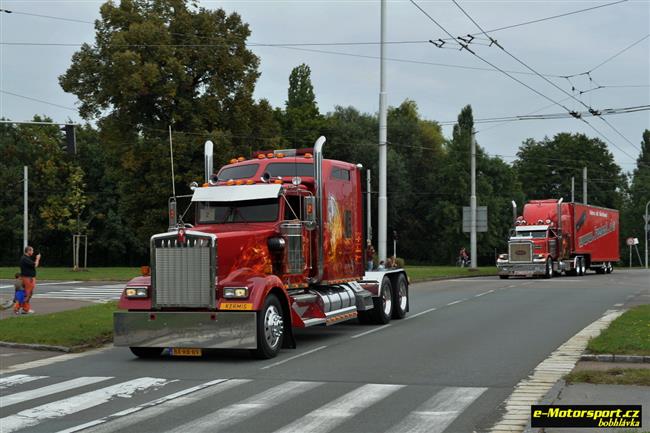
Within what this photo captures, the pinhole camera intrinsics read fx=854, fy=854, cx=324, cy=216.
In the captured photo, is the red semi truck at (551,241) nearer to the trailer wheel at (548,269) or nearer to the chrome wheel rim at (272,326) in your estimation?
the trailer wheel at (548,269)

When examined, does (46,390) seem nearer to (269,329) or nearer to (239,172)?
(269,329)

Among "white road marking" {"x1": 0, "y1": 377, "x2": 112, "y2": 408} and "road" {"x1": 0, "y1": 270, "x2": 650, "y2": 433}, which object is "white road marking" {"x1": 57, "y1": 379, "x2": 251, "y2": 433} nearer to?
"road" {"x1": 0, "y1": 270, "x2": 650, "y2": 433}

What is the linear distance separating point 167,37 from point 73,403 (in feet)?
139

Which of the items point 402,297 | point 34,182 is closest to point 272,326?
point 402,297

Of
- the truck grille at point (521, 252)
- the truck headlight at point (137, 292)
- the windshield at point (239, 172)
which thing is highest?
the windshield at point (239, 172)

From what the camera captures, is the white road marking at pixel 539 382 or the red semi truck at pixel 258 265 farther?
the red semi truck at pixel 258 265

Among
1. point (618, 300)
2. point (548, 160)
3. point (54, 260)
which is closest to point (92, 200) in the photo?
point (54, 260)

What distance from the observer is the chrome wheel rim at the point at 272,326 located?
13.4 meters

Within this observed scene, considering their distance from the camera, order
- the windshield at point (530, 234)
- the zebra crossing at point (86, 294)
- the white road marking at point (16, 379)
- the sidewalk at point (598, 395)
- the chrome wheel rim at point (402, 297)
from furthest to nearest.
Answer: the windshield at point (530, 234) < the zebra crossing at point (86, 294) < the chrome wheel rim at point (402, 297) < the white road marking at point (16, 379) < the sidewalk at point (598, 395)

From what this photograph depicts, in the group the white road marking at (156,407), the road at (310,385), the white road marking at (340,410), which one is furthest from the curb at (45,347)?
the white road marking at (340,410)

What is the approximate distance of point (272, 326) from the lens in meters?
13.6

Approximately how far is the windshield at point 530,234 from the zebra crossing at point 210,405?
36879 millimetres

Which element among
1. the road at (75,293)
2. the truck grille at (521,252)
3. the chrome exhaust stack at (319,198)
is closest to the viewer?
the chrome exhaust stack at (319,198)

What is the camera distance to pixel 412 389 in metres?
10.6
